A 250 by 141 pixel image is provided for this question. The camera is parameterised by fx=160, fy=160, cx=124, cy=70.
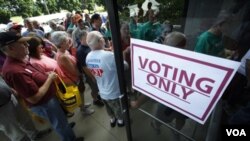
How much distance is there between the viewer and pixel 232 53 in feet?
3.61

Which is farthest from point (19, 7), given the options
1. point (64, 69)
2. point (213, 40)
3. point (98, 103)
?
point (213, 40)

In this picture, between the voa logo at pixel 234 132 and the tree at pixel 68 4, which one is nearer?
the voa logo at pixel 234 132

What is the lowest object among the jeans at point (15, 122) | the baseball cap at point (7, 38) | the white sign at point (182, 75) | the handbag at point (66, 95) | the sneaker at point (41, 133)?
the sneaker at point (41, 133)

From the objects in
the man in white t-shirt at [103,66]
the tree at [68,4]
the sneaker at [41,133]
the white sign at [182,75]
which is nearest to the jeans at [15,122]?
the sneaker at [41,133]

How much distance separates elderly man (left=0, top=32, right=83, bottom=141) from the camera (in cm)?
170

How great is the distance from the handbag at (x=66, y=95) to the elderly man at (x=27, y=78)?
0.33 ft

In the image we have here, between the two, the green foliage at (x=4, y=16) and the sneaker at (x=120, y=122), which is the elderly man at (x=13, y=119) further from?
the green foliage at (x=4, y=16)

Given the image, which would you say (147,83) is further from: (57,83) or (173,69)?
(57,83)

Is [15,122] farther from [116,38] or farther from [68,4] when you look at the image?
[68,4]

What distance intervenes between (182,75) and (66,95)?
179 centimetres

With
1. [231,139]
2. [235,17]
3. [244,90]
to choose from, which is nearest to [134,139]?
[231,139]

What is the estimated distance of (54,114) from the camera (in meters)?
Result: 2.09

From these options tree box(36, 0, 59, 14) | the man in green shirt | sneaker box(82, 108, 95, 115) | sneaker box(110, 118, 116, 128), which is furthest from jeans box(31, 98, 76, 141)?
tree box(36, 0, 59, 14)

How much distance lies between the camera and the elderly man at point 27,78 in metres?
1.70
